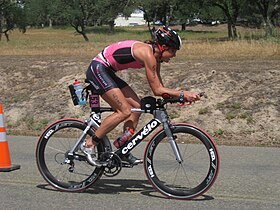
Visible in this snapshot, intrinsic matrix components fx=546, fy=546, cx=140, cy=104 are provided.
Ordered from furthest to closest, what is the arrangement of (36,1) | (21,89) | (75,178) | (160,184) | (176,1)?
(36,1)
(176,1)
(21,89)
(75,178)
(160,184)

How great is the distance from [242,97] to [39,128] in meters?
4.37

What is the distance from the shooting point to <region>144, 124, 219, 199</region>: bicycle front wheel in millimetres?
5922

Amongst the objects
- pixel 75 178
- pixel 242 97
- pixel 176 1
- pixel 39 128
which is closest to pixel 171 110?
pixel 242 97

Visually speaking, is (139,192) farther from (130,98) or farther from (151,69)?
(151,69)

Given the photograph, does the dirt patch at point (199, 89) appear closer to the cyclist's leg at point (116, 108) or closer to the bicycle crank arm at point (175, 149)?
the bicycle crank arm at point (175, 149)

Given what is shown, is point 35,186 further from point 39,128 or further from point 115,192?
point 39,128

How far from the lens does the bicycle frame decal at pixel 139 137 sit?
20.2 feet

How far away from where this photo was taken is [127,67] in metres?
6.16

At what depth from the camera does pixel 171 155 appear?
6.64 meters

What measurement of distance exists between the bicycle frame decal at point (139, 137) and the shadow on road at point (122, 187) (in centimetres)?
57

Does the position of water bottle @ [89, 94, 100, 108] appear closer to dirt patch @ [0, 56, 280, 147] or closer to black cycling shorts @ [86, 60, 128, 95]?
black cycling shorts @ [86, 60, 128, 95]

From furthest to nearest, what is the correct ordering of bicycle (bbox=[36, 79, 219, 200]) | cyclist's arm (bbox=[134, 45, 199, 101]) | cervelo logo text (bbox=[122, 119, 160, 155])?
1. cervelo logo text (bbox=[122, 119, 160, 155])
2. bicycle (bbox=[36, 79, 219, 200])
3. cyclist's arm (bbox=[134, 45, 199, 101])

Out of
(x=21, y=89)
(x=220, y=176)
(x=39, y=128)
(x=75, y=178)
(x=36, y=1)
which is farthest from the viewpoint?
(x=36, y=1)

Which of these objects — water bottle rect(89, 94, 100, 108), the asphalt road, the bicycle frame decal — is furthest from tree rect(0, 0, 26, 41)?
the bicycle frame decal
